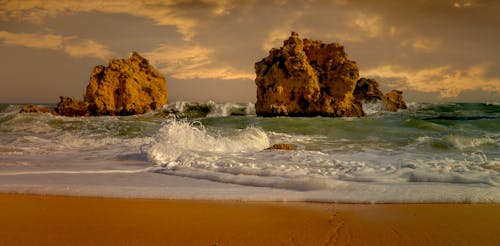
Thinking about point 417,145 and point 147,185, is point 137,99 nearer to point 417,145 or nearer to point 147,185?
point 417,145

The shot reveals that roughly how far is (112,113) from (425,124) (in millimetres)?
22745

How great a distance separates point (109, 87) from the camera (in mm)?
30719

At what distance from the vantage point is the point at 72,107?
28922 mm

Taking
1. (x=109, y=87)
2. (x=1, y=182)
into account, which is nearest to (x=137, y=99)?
(x=109, y=87)

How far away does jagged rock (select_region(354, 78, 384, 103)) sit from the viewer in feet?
130

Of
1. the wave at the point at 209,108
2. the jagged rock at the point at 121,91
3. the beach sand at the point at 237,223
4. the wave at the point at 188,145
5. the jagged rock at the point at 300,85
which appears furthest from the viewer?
the wave at the point at 209,108

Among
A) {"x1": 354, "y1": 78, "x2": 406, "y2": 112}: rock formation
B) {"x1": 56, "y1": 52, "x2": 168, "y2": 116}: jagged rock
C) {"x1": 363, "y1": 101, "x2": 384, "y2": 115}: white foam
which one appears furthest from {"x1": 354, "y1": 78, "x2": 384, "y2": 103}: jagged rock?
{"x1": 56, "y1": 52, "x2": 168, "y2": 116}: jagged rock

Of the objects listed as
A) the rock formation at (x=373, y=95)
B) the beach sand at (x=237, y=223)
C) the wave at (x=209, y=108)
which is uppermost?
the rock formation at (x=373, y=95)

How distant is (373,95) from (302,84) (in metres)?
15.0

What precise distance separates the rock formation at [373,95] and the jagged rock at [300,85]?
10.7 m

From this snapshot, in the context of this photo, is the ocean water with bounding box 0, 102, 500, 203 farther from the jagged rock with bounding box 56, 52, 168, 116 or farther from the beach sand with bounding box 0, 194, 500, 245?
the jagged rock with bounding box 56, 52, 168, 116

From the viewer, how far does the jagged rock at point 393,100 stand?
39812mm

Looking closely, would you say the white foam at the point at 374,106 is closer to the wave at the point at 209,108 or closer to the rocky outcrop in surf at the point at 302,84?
the rocky outcrop in surf at the point at 302,84

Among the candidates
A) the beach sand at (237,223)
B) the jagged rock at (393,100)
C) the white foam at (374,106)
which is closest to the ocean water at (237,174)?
the beach sand at (237,223)
